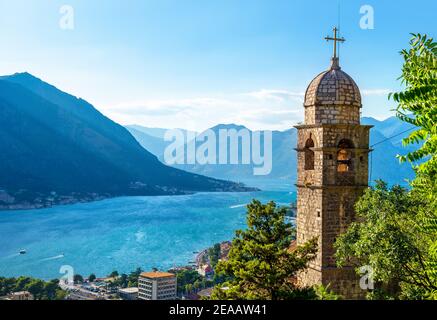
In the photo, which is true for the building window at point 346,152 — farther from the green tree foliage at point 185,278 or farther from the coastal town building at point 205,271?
the coastal town building at point 205,271

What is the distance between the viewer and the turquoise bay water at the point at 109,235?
6688 centimetres

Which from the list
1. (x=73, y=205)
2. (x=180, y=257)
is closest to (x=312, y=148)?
(x=180, y=257)

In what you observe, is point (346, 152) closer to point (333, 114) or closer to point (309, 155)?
point (309, 155)

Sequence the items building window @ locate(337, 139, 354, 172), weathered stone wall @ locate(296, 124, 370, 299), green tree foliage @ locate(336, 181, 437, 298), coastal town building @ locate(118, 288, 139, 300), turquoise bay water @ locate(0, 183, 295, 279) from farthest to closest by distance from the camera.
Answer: turquoise bay water @ locate(0, 183, 295, 279), coastal town building @ locate(118, 288, 139, 300), building window @ locate(337, 139, 354, 172), weathered stone wall @ locate(296, 124, 370, 299), green tree foliage @ locate(336, 181, 437, 298)

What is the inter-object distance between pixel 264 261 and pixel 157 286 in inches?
1481

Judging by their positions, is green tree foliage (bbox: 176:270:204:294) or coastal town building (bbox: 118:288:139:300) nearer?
coastal town building (bbox: 118:288:139:300)

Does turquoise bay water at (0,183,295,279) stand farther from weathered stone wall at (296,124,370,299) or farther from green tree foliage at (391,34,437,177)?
green tree foliage at (391,34,437,177)

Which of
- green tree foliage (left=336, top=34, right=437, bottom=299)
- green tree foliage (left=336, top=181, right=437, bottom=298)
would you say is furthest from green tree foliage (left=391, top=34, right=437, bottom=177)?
green tree foliage (left=336, top=181, right=437, bottom=298)

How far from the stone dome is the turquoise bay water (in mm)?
54466

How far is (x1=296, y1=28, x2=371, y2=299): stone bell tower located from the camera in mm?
13492

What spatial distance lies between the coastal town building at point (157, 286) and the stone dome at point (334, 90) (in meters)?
35.0

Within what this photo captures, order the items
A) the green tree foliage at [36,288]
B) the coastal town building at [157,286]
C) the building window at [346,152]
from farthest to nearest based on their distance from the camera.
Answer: the green tree foliage at [36,288], the coastal town building at [157,286], the building window at [346,152]

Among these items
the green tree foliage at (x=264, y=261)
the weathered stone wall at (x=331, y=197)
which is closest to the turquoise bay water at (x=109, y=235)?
the weathered stone wall at (x=331, y=197)

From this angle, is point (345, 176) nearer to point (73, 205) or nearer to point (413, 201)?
point (413, 201)
